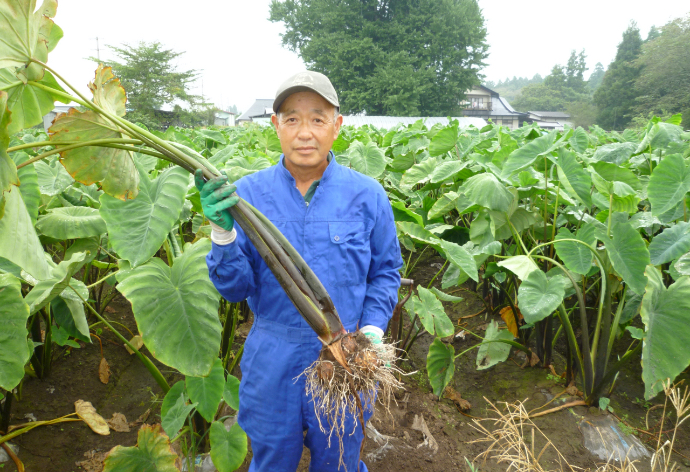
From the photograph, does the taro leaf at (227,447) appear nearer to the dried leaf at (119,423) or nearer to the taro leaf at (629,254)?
the dried leaf at (119,423)

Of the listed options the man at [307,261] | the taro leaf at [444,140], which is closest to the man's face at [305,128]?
the man at [307,261]

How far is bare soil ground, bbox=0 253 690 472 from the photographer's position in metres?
1.93

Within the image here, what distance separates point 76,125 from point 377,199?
0.91 m

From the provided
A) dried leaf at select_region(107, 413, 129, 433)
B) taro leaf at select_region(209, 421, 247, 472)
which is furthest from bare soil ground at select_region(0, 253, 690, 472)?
taro leaf at select_region(209, 421, 247, 472)

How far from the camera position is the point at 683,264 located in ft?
5.76

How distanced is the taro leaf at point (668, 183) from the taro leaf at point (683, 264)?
28 cm

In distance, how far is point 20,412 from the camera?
2.07 metres

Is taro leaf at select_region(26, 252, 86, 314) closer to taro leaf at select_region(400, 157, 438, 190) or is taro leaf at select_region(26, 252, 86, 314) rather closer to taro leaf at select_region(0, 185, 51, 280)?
taro leaf at select_region(0, 185, 51, 280)

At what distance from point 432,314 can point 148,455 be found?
125cm

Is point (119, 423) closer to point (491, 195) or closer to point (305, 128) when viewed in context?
point (305, 128)

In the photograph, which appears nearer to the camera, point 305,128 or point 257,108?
point 305,128

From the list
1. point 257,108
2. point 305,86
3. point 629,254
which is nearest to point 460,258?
point 629,254

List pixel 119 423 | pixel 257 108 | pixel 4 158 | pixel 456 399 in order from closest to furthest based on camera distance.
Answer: pixel 4 158
pixel 119 423
pixel 456 399
pixel 257 108

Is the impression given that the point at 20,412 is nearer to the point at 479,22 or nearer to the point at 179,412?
the point at 179,412
